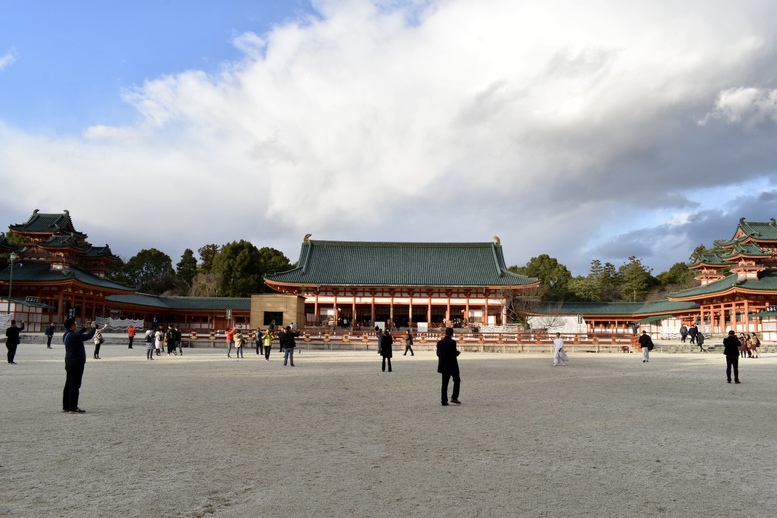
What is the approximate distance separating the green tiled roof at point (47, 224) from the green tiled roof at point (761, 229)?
59.9m

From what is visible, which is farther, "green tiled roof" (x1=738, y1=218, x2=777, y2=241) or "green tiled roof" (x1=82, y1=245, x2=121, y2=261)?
"green tiled roof" (x1=82, y1=245, x2=121, y2=261)

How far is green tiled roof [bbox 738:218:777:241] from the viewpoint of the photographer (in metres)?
48.7

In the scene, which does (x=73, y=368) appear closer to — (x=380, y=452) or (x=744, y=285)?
(x=380, y=452)

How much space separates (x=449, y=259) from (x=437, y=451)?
50.6 meters

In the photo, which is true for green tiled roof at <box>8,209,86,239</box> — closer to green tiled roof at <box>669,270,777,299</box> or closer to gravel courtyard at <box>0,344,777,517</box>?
gravel courtyard at <box>0,344,777,517</box>

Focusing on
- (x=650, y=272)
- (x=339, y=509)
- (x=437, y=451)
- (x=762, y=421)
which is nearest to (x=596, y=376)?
(x=762, y=421)

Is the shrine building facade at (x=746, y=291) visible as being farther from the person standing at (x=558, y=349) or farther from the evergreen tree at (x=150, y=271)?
the evergreen tree at (x=150, y=271)

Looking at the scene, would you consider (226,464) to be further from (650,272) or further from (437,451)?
(650,272)

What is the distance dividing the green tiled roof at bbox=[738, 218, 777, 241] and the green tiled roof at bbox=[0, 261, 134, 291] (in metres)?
55.4

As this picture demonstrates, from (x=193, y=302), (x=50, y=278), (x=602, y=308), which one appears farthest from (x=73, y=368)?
(x=602, y=308)

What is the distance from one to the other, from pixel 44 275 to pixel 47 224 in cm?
693

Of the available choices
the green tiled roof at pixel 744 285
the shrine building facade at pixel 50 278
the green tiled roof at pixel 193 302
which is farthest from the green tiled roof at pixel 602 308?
the shrine building facade at pixel 50 278

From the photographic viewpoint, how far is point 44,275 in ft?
154

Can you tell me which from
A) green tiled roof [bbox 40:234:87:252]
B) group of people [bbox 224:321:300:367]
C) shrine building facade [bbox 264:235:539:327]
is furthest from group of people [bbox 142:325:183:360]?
green tiled roof [bbox 40:234:87:252]
